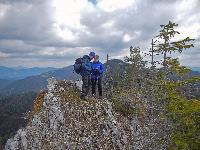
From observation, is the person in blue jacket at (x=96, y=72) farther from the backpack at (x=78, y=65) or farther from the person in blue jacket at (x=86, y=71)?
the backpack at (x=78, y=65)

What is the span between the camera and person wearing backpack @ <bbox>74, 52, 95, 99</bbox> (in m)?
19.3

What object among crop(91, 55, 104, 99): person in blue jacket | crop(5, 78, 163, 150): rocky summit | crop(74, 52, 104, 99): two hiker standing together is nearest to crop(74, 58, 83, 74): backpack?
crop(74, 52, 104, 99): two hiker standing together

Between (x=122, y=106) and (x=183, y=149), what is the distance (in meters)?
4.76

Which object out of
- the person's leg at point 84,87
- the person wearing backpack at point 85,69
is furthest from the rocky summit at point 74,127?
the person wearing backpack at point 85,69

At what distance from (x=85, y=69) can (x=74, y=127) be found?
3.72 m

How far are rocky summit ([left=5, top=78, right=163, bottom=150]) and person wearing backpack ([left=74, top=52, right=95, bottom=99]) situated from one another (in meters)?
0.71

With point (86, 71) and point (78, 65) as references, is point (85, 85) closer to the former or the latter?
point (86, 71)

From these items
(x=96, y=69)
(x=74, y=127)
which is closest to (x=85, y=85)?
(x=96, y=69)

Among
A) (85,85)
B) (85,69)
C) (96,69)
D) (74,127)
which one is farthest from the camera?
(96,69)

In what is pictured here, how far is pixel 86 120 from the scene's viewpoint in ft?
59.5

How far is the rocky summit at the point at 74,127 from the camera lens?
17.0 m

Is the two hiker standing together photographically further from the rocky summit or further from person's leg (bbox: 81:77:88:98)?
the rocky summit

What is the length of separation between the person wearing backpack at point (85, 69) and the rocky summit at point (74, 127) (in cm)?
71

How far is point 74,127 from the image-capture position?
57.4 feet
